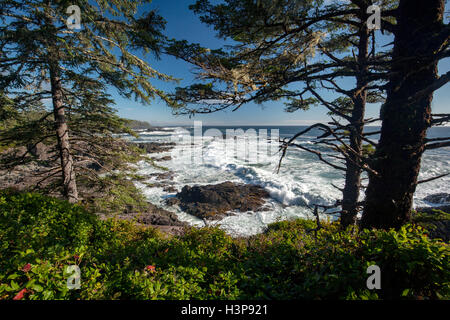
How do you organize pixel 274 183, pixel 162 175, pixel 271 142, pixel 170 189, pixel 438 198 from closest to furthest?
pixel 271 142 → pixel 438 198 → pixel 170 189 → pixel 274 183 → pixel 162 175

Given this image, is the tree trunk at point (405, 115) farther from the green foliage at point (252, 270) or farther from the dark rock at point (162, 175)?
the dark rock at point (162, 175)

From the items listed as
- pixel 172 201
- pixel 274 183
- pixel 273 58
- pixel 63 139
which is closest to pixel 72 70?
pixel 63 139

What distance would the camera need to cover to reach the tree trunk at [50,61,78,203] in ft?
20.1

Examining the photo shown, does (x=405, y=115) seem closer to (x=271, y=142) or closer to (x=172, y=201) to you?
(x=271, y=142)

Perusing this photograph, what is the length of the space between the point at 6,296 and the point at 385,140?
498 cm

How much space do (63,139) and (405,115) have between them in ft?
30.8

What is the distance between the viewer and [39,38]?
4238mm

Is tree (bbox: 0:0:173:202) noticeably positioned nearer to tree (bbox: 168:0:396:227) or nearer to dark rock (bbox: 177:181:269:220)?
tree (bbox: 168:0:396:227)

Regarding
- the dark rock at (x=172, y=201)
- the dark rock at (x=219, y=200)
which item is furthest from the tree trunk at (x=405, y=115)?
the dark rock at (x=172, y=201)

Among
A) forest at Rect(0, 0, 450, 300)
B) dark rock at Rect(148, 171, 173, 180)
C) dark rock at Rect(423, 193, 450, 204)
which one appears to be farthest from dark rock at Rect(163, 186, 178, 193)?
dark rock at Rect(423, 193, 450, 204)

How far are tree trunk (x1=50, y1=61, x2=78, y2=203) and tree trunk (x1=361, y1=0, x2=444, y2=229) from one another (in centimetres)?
894

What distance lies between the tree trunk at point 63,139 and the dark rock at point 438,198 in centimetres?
2326

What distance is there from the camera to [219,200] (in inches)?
549
